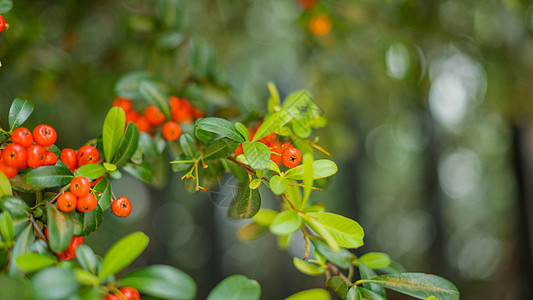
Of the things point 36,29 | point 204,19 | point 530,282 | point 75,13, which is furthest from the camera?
point 530,282

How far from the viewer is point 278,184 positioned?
66cm

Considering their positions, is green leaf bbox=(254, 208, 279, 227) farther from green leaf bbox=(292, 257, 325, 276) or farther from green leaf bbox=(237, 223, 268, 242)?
green leaf bbox=(292, 257, 325, 276)

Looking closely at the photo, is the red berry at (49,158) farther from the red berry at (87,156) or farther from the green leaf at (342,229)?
the green leaf at (342,229)

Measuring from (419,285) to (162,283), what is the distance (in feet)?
1.73

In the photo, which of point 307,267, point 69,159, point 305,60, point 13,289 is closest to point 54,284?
point 13,289

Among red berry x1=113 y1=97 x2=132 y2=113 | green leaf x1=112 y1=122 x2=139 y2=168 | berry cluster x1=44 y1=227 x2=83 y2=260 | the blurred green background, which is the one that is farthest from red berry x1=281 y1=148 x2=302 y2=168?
red berry x1=113 y1=97 x2=132 y2=113

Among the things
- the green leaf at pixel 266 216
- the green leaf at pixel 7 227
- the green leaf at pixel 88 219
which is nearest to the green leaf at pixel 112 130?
the green leaf at pixel 88 219

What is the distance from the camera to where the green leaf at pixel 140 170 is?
844 millimetres

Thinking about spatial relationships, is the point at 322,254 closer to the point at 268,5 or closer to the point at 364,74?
the point at 364,74

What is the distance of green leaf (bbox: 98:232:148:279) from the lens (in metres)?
0.55

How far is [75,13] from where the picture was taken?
177cm

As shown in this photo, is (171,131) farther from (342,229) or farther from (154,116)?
(342,229)

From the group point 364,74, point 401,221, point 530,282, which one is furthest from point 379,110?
point 401,221

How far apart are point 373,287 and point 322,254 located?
0.44 feet
